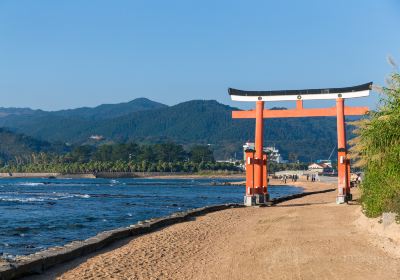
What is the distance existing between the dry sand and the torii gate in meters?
10.3

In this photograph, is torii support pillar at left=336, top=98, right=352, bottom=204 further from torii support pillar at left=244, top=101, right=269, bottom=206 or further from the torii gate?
torii support pillar at left=244, top=101, right=269, bottom=206

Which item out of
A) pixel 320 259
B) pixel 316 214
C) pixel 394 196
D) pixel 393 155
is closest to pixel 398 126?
pixel 393 155

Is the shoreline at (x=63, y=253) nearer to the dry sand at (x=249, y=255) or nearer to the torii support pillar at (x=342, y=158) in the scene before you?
the dry sand at (x=249, y=255)

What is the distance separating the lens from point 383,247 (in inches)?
611

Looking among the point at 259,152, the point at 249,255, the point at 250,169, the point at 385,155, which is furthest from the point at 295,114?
the point at 249,255

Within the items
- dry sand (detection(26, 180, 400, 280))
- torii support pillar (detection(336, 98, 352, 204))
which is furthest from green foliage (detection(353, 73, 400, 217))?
torii support pillar (detection(336, 98, 352, 204))

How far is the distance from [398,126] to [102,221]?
20.0 metres

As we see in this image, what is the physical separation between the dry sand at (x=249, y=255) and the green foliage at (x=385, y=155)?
1.02 m

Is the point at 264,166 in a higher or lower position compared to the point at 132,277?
higher

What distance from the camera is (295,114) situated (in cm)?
3394

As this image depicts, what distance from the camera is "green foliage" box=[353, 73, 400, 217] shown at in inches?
703

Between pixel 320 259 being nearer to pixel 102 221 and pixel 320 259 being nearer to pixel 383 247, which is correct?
pixel 383 247

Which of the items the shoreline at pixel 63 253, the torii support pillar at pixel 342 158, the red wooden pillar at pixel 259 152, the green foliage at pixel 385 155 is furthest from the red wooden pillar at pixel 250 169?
the green foliage at pixel 385 155

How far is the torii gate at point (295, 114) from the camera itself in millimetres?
32812
